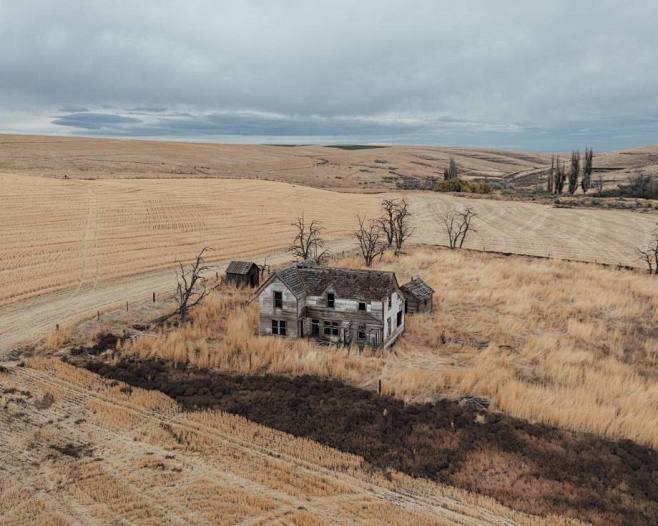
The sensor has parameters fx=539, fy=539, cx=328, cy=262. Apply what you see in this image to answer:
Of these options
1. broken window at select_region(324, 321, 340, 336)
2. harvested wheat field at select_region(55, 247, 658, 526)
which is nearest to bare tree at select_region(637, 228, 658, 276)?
harvested wheat field at select_region(55, 247, 658, 526)

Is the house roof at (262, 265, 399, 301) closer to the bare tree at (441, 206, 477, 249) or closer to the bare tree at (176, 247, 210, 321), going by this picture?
the bare tree at (176, 247, 210, 321)

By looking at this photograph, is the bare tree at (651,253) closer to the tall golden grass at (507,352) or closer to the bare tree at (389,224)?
the tall golden grass at (507,352)

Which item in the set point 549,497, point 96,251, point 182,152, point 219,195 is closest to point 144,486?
point 549,497

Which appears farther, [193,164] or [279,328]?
[193,164]

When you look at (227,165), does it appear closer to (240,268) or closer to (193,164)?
(193,164)

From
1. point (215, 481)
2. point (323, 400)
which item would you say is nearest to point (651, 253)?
point (323, 400)

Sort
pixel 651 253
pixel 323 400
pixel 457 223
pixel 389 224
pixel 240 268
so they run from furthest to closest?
pixel 457 223 → pixel 389 224 → pixel 651 253 → pixel 240 268 → pixel 323 400

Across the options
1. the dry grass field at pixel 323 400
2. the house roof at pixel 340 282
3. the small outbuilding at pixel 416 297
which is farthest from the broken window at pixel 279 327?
the small outbuilding at pixel 416 297
